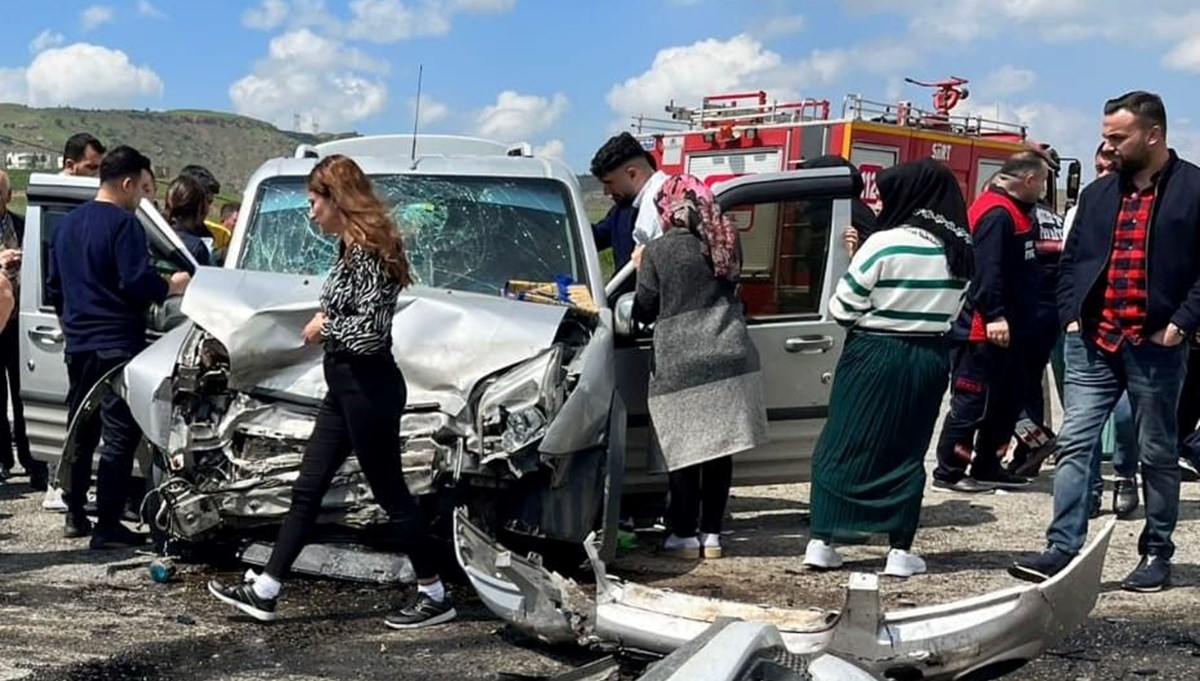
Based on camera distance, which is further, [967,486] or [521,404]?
[967,486]

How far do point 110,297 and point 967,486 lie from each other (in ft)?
17.0

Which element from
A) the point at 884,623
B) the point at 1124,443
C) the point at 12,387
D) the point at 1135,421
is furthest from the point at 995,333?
the point at 12,387

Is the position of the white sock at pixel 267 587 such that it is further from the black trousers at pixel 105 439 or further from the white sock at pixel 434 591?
the black trousers at pixel 105 439

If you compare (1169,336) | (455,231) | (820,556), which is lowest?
(820,556)

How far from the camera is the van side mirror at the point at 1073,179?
1395 cm

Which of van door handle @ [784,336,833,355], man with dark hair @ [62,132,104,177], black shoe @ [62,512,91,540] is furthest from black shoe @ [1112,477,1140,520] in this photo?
man with dark hair @ [62,132,104,177]

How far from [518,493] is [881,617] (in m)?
1.70

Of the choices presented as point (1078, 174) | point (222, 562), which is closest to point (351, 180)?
point (222, 562)

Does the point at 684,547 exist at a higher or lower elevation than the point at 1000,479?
lower

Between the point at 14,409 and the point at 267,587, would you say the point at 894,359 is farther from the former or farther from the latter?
the point at 14,409

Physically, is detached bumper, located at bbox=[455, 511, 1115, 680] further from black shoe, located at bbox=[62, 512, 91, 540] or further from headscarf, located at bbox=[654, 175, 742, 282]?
black shoe, located at bbox=[62, 512, 91, 540]

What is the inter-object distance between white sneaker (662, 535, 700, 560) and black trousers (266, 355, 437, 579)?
1634 mm

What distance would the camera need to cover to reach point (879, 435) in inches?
232

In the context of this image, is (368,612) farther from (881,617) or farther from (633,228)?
(633,228)
